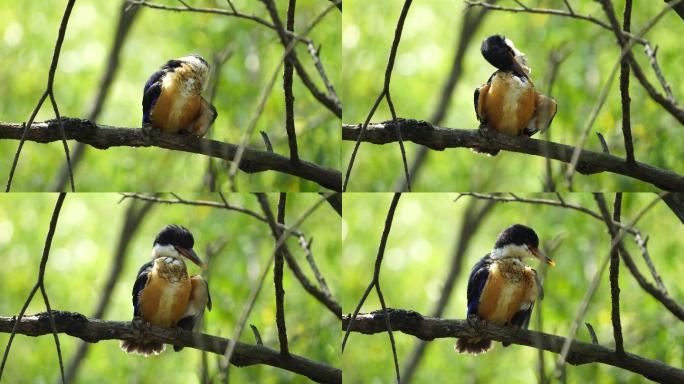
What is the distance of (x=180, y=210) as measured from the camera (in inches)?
110

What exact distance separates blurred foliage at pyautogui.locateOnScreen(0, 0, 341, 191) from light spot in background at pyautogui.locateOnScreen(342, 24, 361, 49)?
3 centimetres

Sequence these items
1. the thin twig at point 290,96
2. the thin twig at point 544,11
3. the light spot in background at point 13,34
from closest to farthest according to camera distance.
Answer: the thin twig at point 290,96
the thin twig at point 544,11
the light spot in background at point 13,34

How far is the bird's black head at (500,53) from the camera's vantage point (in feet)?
8.76

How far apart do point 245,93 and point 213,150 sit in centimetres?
22

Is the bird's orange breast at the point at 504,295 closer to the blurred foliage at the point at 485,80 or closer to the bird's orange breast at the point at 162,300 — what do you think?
the blurred foliage at the point at 485,80

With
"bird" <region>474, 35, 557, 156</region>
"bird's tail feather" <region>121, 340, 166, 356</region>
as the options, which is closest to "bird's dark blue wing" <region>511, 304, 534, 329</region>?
"bird" <region>474, 35, 557, 156</region>

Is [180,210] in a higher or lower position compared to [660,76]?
lower

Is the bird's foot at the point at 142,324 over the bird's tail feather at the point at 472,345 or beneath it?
beneath

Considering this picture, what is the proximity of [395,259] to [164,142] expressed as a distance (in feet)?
2.78

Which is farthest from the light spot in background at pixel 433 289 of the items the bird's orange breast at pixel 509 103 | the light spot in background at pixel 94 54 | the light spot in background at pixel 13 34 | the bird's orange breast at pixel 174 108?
the light spot in background at pixel 13 34

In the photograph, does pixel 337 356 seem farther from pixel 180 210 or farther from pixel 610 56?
pixel 610 56

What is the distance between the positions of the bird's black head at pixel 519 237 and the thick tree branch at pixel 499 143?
0.25m

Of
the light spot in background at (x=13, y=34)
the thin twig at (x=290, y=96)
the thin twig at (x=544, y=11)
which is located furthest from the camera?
the light spot in background at (x=13, y=34)

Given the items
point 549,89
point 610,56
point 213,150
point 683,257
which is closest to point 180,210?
point 213,150
